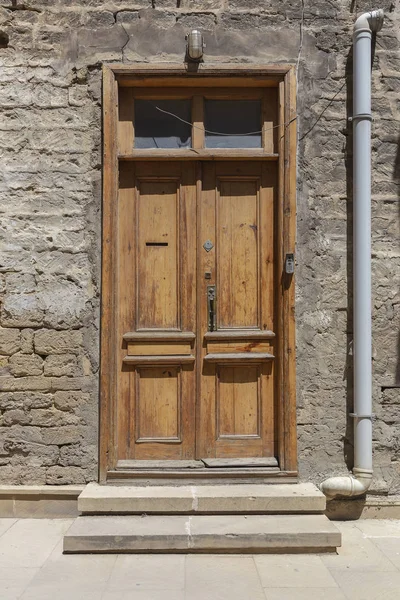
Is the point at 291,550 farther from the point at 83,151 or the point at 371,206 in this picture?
the point at 83,151

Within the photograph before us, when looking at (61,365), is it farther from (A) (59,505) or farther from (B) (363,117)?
(B) (363,117)

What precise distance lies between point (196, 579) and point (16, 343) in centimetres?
223

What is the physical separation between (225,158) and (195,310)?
122 centimetres

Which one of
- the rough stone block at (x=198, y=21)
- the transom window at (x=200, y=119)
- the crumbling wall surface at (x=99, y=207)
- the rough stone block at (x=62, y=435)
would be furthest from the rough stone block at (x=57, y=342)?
the rough stone block at (x=198, y=21)

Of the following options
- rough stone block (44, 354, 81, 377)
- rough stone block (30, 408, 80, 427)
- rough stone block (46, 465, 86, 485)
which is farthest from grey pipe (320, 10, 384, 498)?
rough stone block (44, 354, 81, 377)

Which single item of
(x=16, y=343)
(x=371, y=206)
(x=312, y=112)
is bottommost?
(x=16, y=343)

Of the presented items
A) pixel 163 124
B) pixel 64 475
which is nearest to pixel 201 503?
pixel 64 475

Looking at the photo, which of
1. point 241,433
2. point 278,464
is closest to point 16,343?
point 241,433

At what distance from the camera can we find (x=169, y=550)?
13.7 feet

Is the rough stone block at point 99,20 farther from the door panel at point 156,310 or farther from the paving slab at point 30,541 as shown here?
the paving slab at point 30,541

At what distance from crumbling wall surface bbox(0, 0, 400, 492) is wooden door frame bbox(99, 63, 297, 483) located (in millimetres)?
77

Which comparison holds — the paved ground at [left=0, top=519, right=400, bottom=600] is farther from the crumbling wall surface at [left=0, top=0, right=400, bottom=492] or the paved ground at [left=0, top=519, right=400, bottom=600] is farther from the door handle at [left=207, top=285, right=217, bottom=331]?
the door handle at [left=207, top=285, right=217, bottom=331]

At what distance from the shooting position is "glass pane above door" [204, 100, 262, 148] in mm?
5129

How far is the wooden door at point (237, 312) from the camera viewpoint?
5.02 meters
